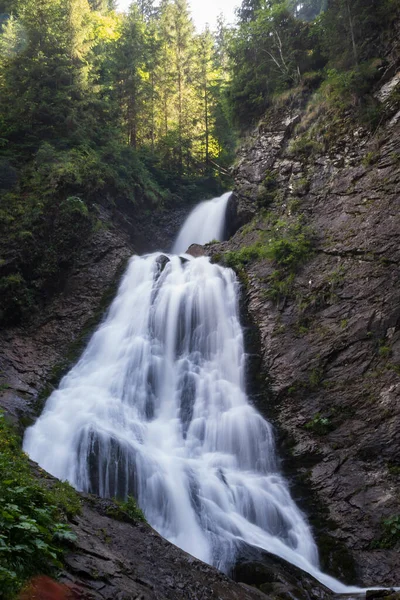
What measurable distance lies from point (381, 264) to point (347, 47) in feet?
32.5

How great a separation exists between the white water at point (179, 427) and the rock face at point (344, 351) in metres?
0.67

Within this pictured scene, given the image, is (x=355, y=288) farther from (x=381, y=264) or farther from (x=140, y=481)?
(x=140, y=481)

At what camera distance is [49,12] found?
20297mm

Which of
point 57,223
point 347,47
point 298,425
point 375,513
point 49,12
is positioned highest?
point 49,12

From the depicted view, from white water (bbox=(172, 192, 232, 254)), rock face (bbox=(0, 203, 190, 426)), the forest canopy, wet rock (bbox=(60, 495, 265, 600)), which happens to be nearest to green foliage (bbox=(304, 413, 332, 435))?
wet rock (bbox=(60, 495, 265, 600))

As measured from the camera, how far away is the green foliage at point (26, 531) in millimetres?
3456

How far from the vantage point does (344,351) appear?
11312 mm

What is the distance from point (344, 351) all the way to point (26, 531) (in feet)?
30.1

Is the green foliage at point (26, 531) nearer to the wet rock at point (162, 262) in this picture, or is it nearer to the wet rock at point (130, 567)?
the wet rock at point (130, 567)

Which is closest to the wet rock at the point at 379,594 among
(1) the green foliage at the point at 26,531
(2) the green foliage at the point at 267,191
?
(1) the green foliage at the point at 26,531

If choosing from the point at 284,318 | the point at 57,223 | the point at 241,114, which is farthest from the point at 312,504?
the point at 241,114

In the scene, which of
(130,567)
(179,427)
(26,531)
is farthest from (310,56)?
(26,531)

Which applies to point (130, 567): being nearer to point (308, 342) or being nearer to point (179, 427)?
point (179, 427)

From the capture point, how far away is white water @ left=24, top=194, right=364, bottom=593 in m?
8.55
